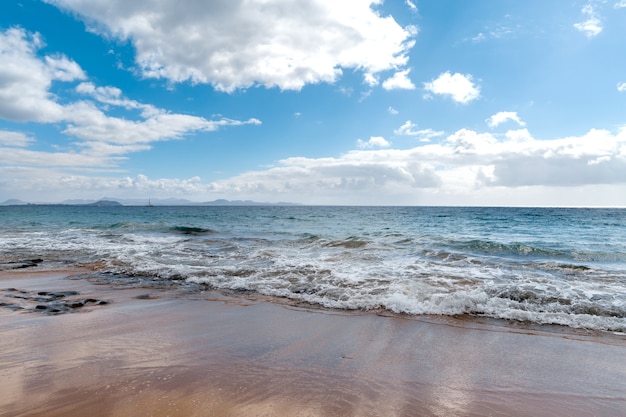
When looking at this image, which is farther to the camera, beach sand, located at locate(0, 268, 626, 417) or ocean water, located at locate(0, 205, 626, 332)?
ocean water, located at locate(0, 205, 626, 332)

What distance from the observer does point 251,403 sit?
3.27 m

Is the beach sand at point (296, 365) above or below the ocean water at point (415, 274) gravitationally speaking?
above

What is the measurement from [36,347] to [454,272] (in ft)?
32.4

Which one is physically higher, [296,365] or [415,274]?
[296,365]

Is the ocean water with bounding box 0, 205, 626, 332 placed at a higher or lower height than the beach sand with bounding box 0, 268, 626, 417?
lower

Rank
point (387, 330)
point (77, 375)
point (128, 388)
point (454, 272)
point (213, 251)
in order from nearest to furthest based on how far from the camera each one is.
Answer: point (128, 388) < point (77, 375) < point (387, 330) < point (454, 272) < point (213, 251)

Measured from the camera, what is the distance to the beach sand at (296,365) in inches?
129

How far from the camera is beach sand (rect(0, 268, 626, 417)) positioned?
3.29m

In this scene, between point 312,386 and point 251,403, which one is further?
point 312,386

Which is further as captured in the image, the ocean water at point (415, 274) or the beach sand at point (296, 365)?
the ocean water at point (415, 274)

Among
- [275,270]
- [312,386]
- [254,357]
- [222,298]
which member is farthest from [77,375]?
[275,270]

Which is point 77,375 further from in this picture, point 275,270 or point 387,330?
point 275,270

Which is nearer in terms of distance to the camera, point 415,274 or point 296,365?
point 296,365

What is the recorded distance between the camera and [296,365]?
4160mm
